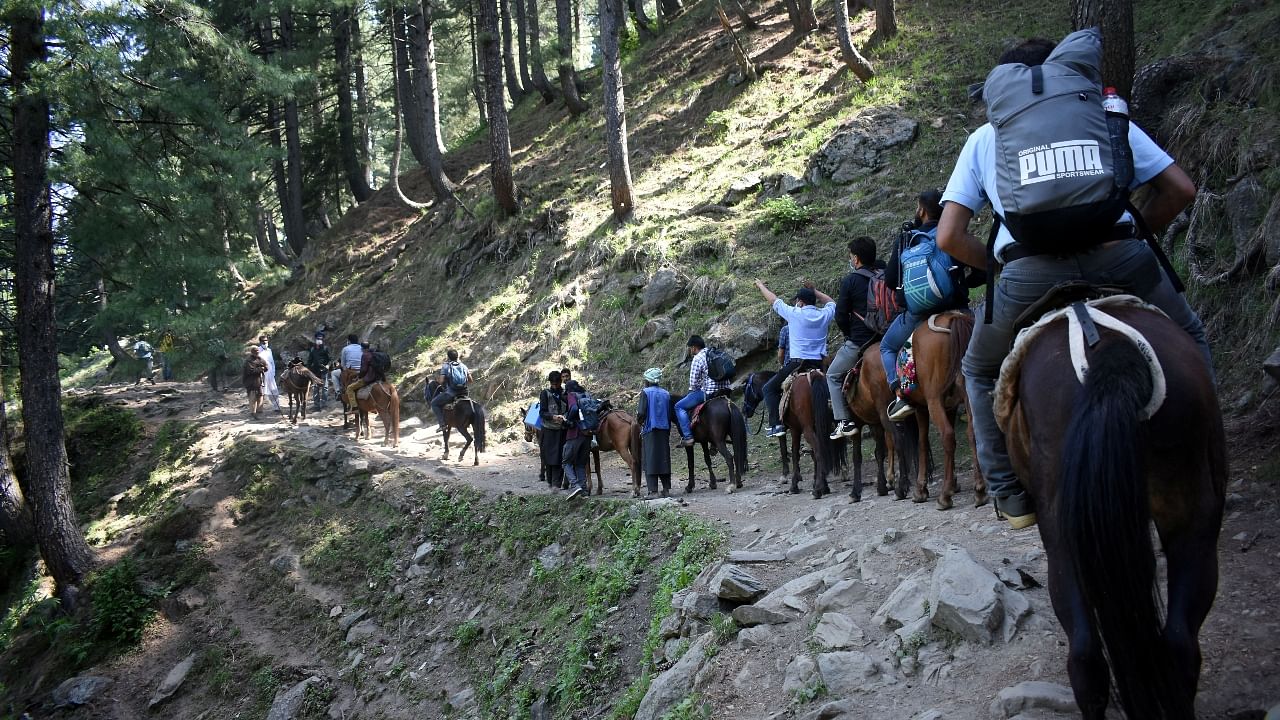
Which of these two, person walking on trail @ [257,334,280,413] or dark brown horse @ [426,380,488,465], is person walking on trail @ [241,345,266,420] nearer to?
person walking on trail @ [257,334,280,413]

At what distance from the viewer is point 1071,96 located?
381 centimetres

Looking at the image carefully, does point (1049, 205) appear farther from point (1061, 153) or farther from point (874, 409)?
point (874, 409)

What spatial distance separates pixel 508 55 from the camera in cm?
3747

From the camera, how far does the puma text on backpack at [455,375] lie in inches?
740

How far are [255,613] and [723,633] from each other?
11484mm

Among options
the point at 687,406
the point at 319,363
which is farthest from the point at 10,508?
the point at 687,406

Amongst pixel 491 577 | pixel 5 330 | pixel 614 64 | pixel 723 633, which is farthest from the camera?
pixel 614 64

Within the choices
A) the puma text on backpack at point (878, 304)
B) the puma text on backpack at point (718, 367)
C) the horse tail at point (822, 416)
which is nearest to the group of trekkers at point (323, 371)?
the puma text on backpack at point (718, 367)

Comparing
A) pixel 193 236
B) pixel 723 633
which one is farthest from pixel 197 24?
pixel 723 633

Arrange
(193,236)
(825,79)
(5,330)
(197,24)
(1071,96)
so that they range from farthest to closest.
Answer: (825,79)
(5,330)
(193,236)
(197,24)
(1071,96)

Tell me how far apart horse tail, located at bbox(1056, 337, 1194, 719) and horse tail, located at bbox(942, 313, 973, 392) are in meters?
4.62

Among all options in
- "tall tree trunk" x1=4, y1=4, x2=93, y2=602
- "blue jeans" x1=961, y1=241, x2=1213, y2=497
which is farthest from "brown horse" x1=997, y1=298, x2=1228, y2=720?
"tall tree trunk" x1=4, y1=4, x2=93, y2=602

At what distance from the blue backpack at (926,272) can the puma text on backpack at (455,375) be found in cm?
1251

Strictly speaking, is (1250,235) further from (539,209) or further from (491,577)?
(539,209)
